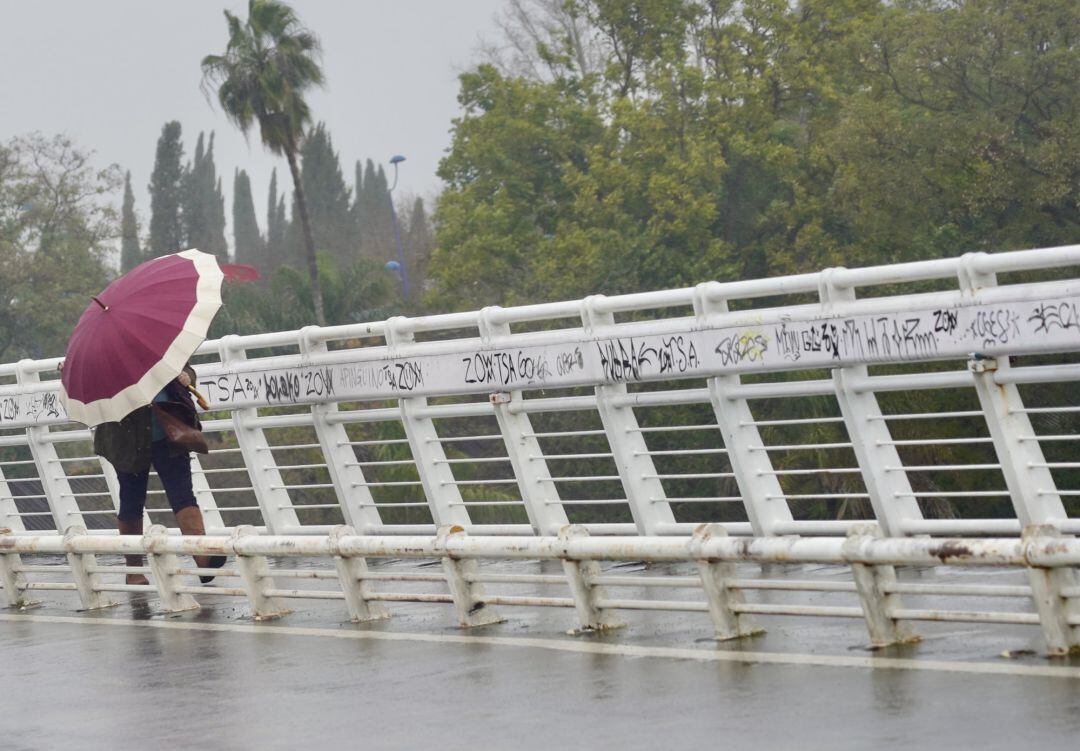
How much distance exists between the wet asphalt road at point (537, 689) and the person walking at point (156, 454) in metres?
2.33

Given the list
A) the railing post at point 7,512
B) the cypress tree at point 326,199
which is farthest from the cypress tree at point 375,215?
the railing post at point 7,512

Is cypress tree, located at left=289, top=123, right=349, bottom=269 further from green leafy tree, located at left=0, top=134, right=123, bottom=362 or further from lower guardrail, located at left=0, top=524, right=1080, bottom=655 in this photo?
lower guardrail, located at left=0, top=524, right=1080, bottom=655

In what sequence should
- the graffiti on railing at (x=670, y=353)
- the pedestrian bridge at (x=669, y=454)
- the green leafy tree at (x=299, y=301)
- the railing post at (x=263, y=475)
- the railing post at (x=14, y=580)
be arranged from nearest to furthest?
the pedestrian bridge at (x=669, y=454)
the graffiti on railing at (x=670, y=353)
the railing post at (x=14, y=580)
the railing post at (x=263, y=475)
the green leafy tree at (x=299, y=301)

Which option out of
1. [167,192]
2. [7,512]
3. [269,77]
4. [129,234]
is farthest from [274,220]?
[7,512]

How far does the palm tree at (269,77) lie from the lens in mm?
66812

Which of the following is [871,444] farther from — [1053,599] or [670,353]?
[1053,599]

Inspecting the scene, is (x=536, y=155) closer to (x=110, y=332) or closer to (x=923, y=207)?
(x=923, y=207)

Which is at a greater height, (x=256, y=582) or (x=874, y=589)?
(x=256, y=582)

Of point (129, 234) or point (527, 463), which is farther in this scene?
point (129, 234)

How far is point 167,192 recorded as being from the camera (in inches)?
4948

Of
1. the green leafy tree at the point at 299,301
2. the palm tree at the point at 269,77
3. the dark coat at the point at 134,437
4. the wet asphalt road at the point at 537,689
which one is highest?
the palm tree at the point at 269,77

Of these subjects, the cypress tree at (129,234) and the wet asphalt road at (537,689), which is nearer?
the wet asphalt road at (537,689)

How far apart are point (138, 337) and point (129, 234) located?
74849 millimetres

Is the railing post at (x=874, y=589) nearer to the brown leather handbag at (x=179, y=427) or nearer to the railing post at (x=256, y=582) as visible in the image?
the railing post at (x=256, y=582)
